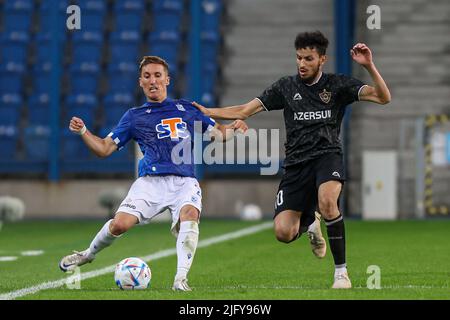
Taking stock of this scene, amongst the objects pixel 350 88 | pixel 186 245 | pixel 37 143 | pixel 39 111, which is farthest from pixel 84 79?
pixel 186 245

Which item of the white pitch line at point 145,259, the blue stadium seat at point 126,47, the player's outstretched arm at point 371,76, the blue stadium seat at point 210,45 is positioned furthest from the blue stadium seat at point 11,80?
the player's outstretched arm at point 371,76

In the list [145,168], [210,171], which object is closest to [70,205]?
[210,171]

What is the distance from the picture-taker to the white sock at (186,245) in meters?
7.50

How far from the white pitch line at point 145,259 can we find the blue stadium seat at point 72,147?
16.1 ft

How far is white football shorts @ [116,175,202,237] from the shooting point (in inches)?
312

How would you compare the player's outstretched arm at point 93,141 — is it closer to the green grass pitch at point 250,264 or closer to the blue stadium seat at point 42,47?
the green grass pitch at point 250,264

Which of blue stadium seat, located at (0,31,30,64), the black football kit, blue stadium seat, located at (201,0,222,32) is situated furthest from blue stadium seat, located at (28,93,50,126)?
the black football kit

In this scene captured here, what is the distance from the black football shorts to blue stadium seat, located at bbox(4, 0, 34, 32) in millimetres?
16173

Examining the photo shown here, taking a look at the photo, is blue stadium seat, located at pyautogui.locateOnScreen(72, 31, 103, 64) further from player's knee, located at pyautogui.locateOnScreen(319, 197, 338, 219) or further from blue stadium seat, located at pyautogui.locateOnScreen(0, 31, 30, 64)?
player's knee, located at pyautogui.locateOnScreen(319, 197, 338, 219)

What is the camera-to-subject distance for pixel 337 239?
25.0 ft

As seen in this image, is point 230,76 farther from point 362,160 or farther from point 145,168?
point 145,168

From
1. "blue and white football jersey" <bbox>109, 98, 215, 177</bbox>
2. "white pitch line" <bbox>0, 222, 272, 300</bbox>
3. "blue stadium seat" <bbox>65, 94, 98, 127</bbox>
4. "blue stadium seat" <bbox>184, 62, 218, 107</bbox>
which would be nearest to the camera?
"white pitch line" <bbox>0, 222, 272, 300</bbox>

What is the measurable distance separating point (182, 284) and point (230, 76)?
15.9 m

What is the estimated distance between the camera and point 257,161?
20.5 meters
